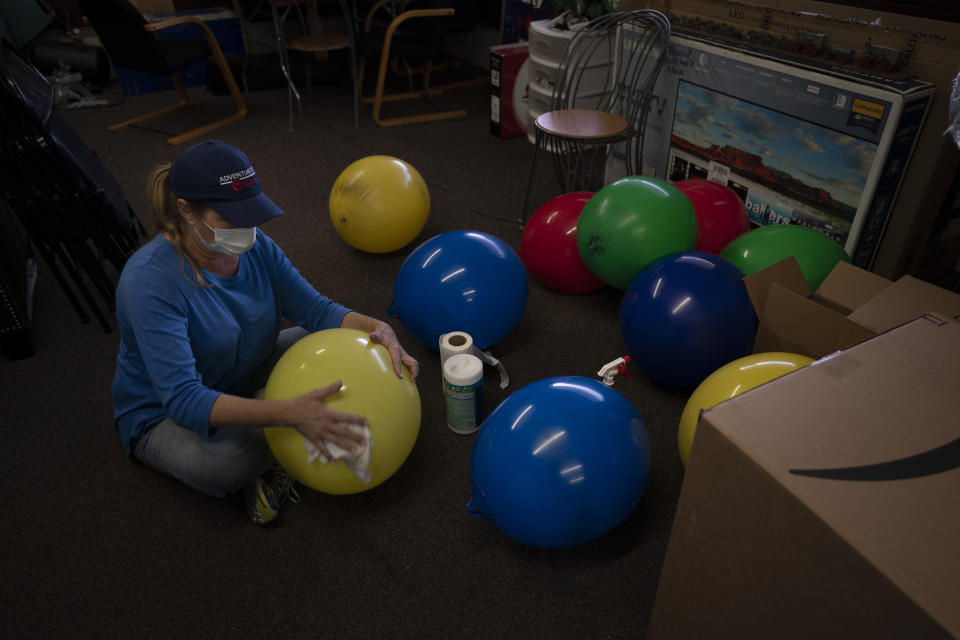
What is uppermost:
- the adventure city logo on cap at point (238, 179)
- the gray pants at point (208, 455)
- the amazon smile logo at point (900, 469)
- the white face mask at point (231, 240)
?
the adventure city logo on cap at point (238, 179)

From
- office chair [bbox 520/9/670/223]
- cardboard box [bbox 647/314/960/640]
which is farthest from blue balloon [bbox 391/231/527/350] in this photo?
cardboard box [bbox 647/314/960/640]

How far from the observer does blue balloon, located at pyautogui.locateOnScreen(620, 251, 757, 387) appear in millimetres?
1681

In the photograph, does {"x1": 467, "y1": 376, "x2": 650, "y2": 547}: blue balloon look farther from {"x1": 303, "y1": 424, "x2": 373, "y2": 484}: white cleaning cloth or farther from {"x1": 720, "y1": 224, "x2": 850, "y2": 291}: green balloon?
{"x1": 720, "y1": 224, "x2": 850, "y2": 291}: green balloon

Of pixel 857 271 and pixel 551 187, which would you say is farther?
pixel 551 187

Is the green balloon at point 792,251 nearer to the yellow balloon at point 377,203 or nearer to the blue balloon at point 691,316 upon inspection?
the blue balloon at point 691,316

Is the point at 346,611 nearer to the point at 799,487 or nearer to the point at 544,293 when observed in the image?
the point at 799,487

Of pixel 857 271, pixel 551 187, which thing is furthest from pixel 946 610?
pixel 551 187

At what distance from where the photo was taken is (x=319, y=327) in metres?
1.68

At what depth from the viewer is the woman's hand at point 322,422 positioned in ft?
4.15

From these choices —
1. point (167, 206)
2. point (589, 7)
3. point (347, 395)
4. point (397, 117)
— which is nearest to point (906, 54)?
point (589, 7)

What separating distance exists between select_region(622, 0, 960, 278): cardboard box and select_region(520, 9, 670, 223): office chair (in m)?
0.35

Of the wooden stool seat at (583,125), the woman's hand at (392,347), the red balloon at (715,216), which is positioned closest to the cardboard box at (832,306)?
the red balloon at (715,216)

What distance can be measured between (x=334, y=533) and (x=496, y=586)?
1.38 feet

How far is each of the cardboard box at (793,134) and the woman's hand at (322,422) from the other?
1829 millimetres
